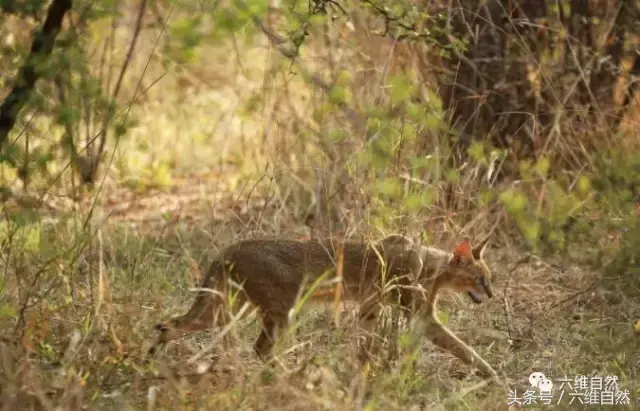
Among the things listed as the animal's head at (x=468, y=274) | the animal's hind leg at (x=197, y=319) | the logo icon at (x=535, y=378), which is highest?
the animal's hind leg at (x=197, y=319)

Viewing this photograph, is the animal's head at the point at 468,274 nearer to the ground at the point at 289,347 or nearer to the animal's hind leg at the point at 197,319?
the ground at the point at 289,347

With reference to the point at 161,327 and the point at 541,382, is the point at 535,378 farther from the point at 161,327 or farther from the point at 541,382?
the point at 161,327

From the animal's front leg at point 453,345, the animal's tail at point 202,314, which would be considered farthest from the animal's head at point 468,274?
the animal's tail at point 202,314

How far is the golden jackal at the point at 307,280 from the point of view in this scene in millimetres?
5516

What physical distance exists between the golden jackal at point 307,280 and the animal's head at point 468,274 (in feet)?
0.11

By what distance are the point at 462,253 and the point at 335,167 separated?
789mm

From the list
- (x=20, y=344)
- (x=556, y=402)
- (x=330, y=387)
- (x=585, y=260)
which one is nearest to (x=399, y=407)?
(x=330, y=387)

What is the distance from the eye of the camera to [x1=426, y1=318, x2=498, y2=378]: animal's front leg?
5648mm

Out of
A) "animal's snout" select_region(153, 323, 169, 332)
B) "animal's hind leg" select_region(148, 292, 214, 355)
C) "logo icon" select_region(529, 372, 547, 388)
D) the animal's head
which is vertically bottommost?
"logo icon" select_region(529, 372, 547, 388)

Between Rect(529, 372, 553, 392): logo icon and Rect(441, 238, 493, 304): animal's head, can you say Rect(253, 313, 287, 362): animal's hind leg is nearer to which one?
Rect(441, 238, 493, 304): animal's head

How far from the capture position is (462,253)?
6.11m

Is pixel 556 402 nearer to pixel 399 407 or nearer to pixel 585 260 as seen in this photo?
pixel 399 407

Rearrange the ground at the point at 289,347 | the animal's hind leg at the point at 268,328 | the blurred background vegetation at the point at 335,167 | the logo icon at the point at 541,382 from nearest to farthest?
1. the ground at the point at 289,347
2. the blurred background vegetation at the point at 335,167
3. the logo icon at the point at 541,382
4. the animal's hind leg at the point at 268,328

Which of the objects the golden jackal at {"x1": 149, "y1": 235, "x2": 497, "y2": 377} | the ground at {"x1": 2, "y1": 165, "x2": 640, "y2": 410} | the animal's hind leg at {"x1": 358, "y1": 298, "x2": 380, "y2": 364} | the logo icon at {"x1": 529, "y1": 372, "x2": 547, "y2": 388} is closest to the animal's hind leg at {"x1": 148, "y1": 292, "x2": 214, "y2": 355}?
the golden jackal at {"x1": 149, "y1": 235, "x2": 497, "y2": 377}
